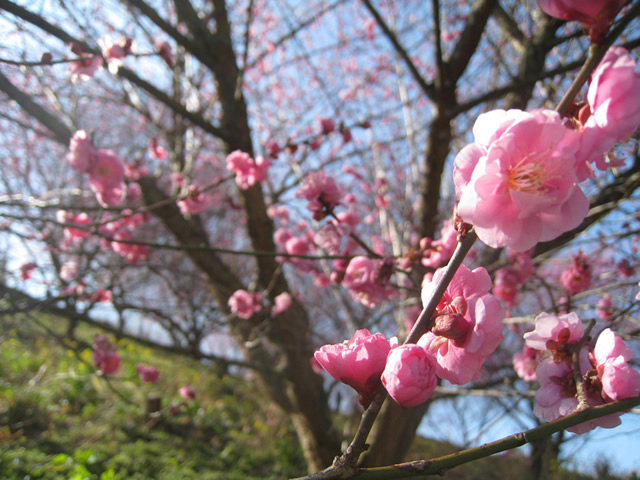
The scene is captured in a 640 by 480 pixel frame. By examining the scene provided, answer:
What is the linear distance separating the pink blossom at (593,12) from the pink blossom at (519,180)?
134mm

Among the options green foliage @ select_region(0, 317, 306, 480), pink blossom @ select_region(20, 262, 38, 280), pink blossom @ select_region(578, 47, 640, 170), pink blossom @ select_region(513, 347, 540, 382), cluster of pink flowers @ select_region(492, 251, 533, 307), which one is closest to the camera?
pink blossom @ select_region(578, 47, 640, 170)

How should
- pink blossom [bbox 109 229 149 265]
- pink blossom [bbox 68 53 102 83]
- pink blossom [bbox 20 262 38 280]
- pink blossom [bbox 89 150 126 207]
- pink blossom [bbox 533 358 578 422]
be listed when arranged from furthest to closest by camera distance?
pink blossom [bbox 20 262 38 280] < pink blossom [bbox 109 229 149 265] < pink blossom [bbox 89 150 126 207] < pink blossom [bbox 68 53 102 83] < pink blossom [bbox 533 358 578 422]

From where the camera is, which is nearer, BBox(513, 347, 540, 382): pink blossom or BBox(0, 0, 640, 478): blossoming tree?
BBox(0, 0, 640, 478): blossoming tree

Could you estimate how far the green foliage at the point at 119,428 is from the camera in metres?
3.44

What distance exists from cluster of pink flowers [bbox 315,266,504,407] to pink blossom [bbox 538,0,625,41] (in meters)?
0.37

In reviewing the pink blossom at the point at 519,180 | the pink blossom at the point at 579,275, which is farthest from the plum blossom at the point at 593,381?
the pink blossom at the point at 579,275

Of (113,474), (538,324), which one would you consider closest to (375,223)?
(113,474)

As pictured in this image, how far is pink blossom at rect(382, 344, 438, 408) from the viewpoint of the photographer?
56cm

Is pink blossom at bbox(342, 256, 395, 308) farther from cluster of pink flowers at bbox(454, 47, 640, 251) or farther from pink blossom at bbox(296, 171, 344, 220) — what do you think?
cluster of pink flowers at bbox(454, 47, 640, 251)

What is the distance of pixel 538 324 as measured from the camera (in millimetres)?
797

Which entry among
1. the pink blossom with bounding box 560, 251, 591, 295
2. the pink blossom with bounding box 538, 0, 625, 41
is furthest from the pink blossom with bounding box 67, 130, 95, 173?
the pink blossom with bounding box 560, 251, 591, 295

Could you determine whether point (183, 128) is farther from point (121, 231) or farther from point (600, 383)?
point (600, 383)

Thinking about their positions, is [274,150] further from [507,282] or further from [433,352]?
[433,352]

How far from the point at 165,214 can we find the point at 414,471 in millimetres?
3309
